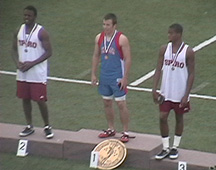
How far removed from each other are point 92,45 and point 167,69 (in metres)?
6.55

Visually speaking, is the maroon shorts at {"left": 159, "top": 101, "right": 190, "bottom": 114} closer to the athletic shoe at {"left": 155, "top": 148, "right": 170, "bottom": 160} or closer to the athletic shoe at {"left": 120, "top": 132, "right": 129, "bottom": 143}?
the athletic shoe at {"left": 155, "top": 148, "right": 170, "bottom": 160}

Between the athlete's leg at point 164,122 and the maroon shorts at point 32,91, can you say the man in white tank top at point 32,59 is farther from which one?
the athlete's leg at point 164,122

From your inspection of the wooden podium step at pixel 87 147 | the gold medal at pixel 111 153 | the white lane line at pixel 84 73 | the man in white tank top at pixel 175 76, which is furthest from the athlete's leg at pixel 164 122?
the white lane line at pixel 84 73

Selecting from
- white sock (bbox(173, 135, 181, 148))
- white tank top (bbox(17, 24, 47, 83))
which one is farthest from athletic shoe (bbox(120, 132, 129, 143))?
white tank top (bbox(17, 24, 47, 83))

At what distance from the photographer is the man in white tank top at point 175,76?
1143cm

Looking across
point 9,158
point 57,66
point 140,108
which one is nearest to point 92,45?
point 57,66

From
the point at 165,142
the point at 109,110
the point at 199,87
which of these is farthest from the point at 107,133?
the point at 199,87

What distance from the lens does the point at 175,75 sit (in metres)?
11.5

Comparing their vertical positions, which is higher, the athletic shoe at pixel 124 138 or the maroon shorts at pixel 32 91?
the maroon shorts at pixel 32 91

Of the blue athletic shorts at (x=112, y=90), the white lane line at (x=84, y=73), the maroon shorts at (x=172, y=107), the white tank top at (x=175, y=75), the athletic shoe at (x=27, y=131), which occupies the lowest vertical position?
the athletic shoe at (x=27, y=131)

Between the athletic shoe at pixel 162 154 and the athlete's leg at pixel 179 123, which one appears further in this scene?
the athlete's leg at pixel 179 123

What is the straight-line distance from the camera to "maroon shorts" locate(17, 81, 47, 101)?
12430mm

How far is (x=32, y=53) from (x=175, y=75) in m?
2.22

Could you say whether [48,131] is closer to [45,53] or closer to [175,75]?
[45,53]
